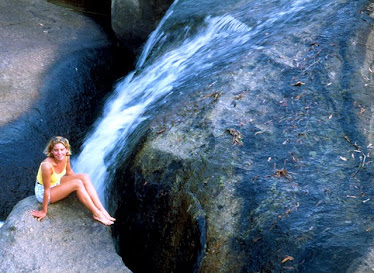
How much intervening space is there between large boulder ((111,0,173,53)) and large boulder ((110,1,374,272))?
3.76m

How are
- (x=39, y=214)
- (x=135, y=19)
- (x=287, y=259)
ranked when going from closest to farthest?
1. (x=287, y=259)
2. (x=39, y=214)
3. (x=135, y=19)

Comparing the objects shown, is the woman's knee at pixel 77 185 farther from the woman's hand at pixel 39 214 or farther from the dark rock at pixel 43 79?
the dark rock at pixel 43 79

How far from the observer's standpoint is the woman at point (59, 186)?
531 cm

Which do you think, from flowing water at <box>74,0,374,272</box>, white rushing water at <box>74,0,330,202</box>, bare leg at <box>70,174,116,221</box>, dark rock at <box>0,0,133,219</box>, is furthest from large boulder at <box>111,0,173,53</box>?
bare leg at <box>70,174,116,221</box>

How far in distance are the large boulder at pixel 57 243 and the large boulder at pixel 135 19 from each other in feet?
18.1

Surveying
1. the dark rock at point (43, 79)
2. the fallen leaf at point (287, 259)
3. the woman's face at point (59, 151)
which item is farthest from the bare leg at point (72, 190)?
the dark rock at point (43, 79)

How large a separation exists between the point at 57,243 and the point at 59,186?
22.2 inches

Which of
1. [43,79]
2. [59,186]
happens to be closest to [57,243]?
[59,186]

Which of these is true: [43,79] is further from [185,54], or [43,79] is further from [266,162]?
[266,162]

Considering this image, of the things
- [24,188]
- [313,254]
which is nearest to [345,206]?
[313,254]

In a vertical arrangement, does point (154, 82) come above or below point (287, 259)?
below

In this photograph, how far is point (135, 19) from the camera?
33.9 ft

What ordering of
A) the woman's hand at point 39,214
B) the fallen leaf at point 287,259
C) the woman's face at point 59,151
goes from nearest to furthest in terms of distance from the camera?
the fallen leaf at point 287,259
the woman's hand at point 39,214
the woman's face at point 59,151

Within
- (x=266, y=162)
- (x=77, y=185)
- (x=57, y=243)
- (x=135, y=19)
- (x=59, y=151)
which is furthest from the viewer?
(x=135, y=19)
